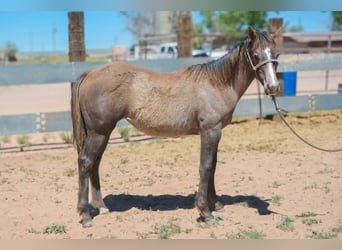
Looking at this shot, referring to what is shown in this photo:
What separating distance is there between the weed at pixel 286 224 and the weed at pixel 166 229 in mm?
1013

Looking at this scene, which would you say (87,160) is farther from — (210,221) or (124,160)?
(124,160)

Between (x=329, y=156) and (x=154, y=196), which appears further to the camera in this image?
(x=329, y=156)

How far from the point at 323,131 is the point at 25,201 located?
600 cm

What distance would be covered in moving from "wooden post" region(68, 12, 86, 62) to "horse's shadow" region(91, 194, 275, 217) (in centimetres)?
364

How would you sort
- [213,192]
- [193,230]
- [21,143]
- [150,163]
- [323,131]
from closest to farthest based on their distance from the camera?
[193,230] → [213,192] → [150,163] → [21,143] → [323,131]

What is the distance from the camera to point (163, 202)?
5254 millimetres

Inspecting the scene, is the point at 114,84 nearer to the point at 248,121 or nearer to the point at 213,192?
the point at 213,192

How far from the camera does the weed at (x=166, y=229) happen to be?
4.14 meters

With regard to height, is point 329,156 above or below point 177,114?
below

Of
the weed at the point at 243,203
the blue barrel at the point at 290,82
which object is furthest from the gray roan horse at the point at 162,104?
the blue barrel at the point at 290,82

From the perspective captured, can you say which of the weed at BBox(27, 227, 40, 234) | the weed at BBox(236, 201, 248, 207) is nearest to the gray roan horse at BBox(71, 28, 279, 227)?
the weed at BBox(27, 227, 40, 234)

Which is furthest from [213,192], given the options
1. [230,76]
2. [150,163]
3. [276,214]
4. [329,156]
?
[329,156]

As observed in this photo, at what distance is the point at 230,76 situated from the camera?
468 cm

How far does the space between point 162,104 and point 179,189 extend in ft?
5.06
